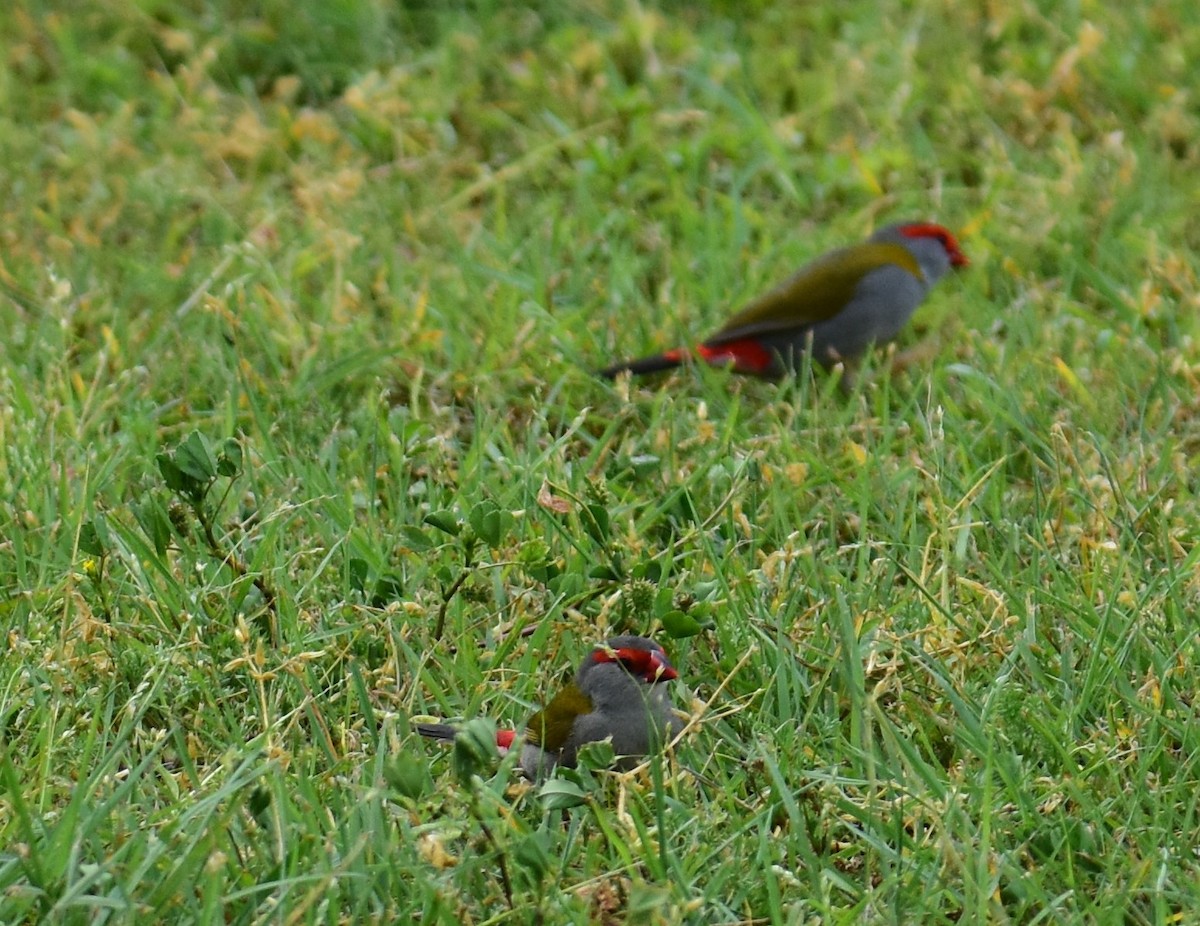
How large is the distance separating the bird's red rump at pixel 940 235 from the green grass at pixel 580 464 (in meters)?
0.10

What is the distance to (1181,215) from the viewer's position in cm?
546

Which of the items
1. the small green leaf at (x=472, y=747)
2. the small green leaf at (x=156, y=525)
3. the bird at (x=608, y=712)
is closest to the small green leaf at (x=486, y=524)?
the bird at (x=608, y=712)

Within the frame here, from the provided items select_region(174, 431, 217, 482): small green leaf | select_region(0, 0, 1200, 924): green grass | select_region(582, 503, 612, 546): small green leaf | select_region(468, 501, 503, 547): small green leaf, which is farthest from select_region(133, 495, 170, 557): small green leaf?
select_region(582, 503, 612, 546): small green leaf

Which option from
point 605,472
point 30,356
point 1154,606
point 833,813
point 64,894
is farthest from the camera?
point 30,356

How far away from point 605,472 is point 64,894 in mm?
1902

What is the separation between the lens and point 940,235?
16.9ft

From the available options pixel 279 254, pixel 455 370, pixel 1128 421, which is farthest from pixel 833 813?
pixel 279 254

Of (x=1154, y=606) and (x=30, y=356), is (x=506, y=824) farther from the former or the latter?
(x=30, y=356)

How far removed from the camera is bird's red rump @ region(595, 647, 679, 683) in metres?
3.12

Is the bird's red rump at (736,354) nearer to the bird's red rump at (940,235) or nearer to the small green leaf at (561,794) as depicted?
the bird's red rump at (940,235)

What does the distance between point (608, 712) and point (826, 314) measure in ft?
6.85

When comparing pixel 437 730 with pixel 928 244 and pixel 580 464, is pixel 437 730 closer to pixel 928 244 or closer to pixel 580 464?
pixel 580 464

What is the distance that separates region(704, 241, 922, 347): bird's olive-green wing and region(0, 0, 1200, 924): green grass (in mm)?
174

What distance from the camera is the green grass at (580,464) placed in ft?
9.30
